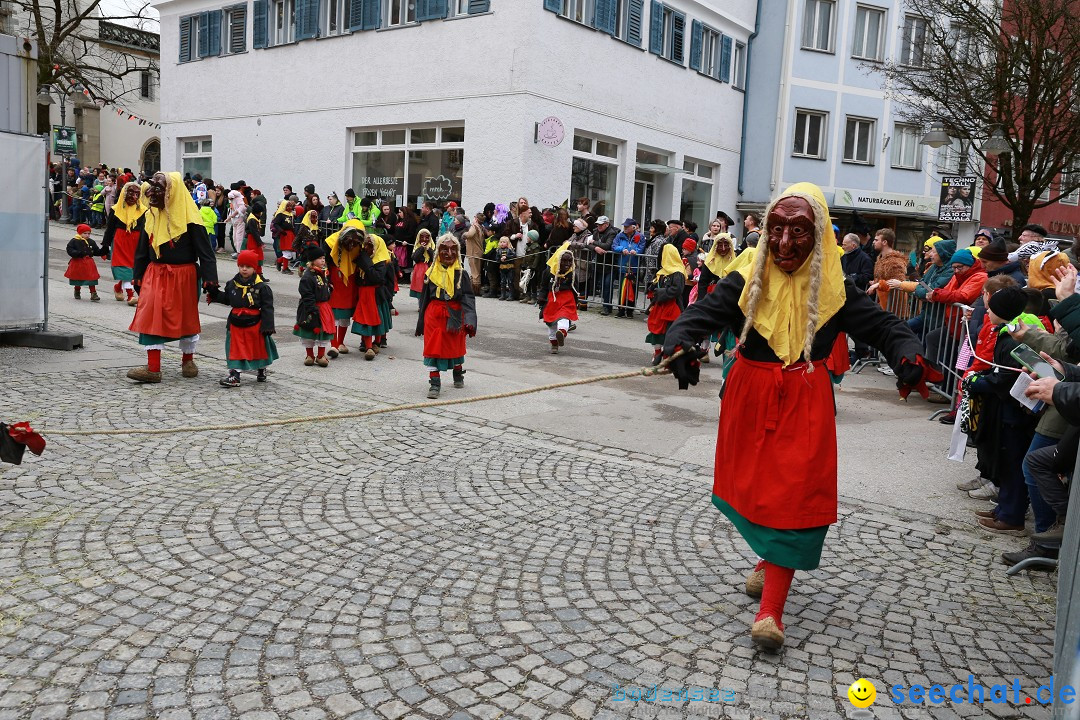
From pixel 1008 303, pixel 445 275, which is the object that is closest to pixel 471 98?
pixel 445 275

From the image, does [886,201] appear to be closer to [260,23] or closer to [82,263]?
[260,23]

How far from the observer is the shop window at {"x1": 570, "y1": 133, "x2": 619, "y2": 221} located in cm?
2175

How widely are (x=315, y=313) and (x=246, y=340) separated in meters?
1.41

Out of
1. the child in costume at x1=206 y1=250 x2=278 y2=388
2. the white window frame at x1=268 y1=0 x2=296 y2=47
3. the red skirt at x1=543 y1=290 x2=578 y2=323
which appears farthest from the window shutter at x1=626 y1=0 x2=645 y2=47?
the child in costume at x1=206 y1=250 x2=278 y2=388

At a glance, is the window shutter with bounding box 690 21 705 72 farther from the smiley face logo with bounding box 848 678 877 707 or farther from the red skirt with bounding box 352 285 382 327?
the smiley face logo with bounding box 848 678 877 707

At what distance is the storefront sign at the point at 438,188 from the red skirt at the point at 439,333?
13237 millimetres

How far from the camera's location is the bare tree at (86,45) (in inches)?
1033

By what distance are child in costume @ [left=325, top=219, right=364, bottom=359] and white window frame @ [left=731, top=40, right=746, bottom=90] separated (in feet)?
63.6

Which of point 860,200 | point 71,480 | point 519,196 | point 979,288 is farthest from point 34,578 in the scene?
point 860,200

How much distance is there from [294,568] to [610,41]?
1946 centimetres

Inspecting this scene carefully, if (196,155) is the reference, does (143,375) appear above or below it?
below

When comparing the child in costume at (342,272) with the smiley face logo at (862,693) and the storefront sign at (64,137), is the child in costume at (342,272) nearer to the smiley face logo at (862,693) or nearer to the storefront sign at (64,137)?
the smiley face logo at (862,693)

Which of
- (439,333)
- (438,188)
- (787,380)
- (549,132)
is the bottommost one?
(439,333)

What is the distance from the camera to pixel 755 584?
14.6ft
